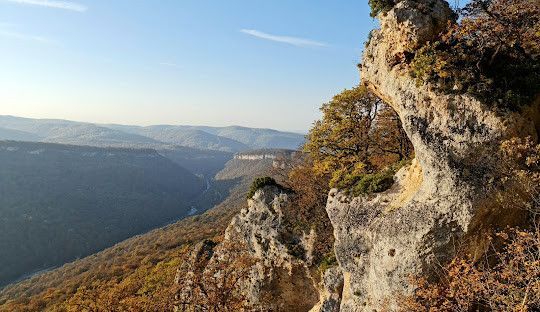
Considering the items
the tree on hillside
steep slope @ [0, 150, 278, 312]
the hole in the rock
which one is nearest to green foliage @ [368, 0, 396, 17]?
the tree on hillside

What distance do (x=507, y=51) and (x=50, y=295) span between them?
81.2m

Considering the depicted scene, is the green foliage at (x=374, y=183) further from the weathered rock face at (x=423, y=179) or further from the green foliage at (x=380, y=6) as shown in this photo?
the green foliage at (x=380, y=6)

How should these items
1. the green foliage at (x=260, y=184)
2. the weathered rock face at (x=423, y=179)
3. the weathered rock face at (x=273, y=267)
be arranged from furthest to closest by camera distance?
the green foliage at (x=260, y=184)
the weathered rock face at (x=273, y=267)
the weathered rock face at (x=423, y=179)

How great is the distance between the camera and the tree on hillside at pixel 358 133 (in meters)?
28.0

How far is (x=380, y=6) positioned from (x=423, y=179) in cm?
845

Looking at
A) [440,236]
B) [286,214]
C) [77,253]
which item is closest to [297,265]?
[286,214]

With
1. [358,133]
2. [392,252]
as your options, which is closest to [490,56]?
[392,252]

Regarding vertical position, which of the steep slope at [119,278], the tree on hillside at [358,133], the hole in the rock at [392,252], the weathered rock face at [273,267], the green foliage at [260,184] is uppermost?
the tree on hillside at [358,133]

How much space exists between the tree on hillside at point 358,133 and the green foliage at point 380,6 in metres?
10.1

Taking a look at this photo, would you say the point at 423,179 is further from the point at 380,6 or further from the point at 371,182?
the point at 380,6

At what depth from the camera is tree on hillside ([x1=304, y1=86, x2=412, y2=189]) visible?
27969mm

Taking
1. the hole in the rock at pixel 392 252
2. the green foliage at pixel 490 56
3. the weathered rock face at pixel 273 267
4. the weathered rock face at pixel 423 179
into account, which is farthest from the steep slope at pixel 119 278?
the green foliage at pixel 490 56

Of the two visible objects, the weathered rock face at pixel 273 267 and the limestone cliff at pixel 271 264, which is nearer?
the limestone cliff at pixel 271 264

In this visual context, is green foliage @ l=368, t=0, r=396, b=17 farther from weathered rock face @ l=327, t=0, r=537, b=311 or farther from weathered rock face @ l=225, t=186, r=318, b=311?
weathered rock face @ l=225, t=186, r=318, b=311
